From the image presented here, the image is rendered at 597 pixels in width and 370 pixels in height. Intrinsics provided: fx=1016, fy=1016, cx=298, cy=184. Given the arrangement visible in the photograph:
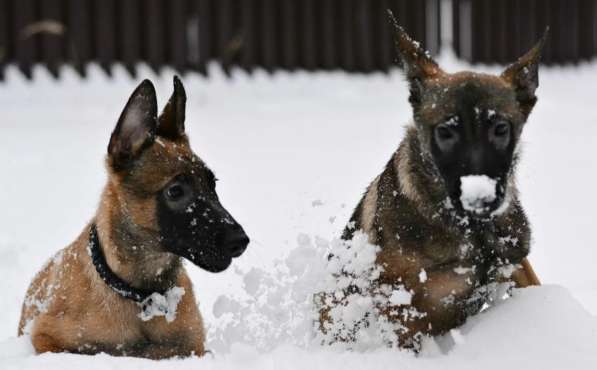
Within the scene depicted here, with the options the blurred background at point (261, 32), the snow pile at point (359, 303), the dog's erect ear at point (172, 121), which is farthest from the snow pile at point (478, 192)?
the blurred background at point (261, 32)

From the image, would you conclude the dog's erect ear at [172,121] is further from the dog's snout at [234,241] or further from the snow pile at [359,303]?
the snow pile at [359,303]

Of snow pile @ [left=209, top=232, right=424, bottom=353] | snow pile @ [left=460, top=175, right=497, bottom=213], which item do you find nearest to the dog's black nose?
snow pile @ [left=209, top=232, right=424, bottom=353]

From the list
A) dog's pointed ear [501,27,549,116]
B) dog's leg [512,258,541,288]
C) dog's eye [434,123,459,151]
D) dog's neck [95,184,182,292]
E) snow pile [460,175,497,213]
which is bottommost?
dog's leg [512,258,541,288]

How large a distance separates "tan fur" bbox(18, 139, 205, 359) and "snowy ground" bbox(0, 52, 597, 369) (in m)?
0.23

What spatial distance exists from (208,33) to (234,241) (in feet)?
32.0

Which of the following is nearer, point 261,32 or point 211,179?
point 211,179

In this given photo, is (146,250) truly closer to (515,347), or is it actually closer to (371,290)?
(371,290)

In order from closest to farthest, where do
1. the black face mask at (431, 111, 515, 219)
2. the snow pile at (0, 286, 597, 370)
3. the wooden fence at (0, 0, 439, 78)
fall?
the snow pile at (0, 286, 597, 370), the black face mask at (431, 111, 515, 219), the wooden fence at (0, 0, 439, 78)

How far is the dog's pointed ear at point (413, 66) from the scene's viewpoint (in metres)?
5.20

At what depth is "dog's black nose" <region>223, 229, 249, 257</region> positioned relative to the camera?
17.7ft

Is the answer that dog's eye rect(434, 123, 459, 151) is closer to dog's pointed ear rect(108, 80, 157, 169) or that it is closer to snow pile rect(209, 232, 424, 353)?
snow pile rect(209, 232, 424, 353)

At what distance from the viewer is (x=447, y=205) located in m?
4.98

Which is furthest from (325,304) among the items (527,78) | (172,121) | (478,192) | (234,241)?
(527,78)

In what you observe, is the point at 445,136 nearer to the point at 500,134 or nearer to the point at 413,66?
the point at 500,134
